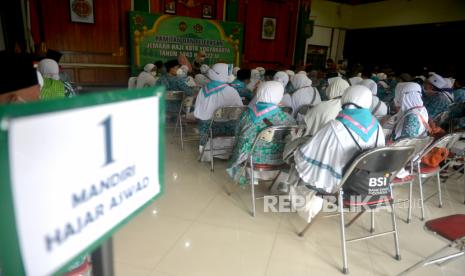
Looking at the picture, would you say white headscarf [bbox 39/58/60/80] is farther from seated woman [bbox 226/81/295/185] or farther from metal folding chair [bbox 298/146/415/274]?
Result: metal folding chair [bbox 298/146/415/274]

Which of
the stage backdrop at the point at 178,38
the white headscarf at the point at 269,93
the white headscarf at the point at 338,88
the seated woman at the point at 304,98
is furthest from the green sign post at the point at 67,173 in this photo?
the stage backdrop at the point at 178,38

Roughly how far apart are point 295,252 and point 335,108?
4.20 feet

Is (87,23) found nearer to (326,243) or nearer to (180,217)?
(180,217)

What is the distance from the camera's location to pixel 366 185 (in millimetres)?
1654

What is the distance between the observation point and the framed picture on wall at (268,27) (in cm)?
905

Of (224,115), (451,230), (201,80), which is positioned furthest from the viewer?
(201,80)

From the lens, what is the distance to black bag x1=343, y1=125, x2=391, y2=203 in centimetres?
164

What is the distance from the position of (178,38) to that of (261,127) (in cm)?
623

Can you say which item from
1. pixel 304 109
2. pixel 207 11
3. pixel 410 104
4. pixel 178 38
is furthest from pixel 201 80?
pixel 207 11

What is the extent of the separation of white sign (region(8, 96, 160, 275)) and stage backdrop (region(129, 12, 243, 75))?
7.30 m

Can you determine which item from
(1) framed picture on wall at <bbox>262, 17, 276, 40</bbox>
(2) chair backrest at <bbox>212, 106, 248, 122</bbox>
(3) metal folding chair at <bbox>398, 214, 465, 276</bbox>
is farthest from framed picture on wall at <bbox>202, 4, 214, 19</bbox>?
(3) metal folding chair at <bbox>398, 214, 465, 276</bbox>

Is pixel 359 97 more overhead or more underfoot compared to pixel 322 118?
more overhead

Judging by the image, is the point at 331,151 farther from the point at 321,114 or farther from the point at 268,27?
the point at 268,27

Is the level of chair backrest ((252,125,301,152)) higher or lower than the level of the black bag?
higher
